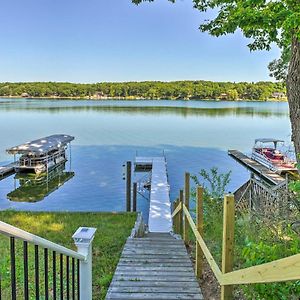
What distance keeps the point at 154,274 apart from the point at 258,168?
2227 cm

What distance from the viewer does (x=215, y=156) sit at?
3047 cm

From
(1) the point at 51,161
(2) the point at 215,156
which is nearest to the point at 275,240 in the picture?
(1) the point at 51,161

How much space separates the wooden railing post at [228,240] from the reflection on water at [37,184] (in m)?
16.9

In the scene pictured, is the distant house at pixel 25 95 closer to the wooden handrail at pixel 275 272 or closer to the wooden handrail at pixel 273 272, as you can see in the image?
the wooden handrail at pixel 273 272

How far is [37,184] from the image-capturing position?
71.7ft

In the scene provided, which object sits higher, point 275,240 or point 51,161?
point 275,240

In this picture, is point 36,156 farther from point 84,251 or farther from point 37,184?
point 84,251

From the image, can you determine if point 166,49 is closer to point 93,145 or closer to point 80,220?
point 93,145

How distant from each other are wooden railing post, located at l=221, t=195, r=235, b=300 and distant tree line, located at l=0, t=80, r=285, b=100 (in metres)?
105

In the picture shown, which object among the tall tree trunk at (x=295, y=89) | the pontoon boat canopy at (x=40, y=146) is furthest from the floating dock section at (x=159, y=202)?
the pontoon boat canopy at (x=40, y=146)

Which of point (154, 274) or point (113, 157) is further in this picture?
point (113, 157)

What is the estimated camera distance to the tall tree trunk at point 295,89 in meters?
4.65

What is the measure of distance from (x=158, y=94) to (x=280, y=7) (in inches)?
4518

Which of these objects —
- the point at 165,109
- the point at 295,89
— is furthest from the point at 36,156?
the point at 165,109
